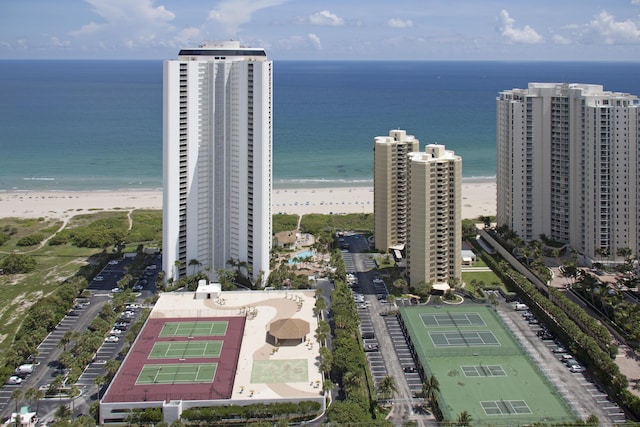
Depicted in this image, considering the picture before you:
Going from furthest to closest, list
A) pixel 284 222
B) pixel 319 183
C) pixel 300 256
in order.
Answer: pixel 319 183
pixel 284 222
pixel 300 256

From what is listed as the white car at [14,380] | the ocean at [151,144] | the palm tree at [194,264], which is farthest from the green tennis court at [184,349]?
the ocean at [151,144]

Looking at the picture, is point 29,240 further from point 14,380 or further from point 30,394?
point 30,394

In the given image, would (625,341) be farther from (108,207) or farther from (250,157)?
(108,207)

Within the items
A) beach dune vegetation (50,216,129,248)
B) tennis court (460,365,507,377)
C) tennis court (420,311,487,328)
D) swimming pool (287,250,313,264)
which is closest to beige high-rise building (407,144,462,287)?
tennis court (420,311,487,328)

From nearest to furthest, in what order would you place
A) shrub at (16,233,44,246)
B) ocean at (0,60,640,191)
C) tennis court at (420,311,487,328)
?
tennis court at (420,311,487,328) → shrub at (16,233,44,246) → ocean at (0,60,640,191)

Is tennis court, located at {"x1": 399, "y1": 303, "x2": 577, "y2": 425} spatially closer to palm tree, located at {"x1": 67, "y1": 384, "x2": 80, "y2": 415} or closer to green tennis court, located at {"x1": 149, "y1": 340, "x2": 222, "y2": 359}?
green tennis court, located at {"x1": 149, "y1": 340, "x2": 222, "y2": 359}

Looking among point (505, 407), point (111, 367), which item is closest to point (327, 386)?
point (505, 407)

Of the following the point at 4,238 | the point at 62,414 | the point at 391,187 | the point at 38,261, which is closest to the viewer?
the point at 62,414
